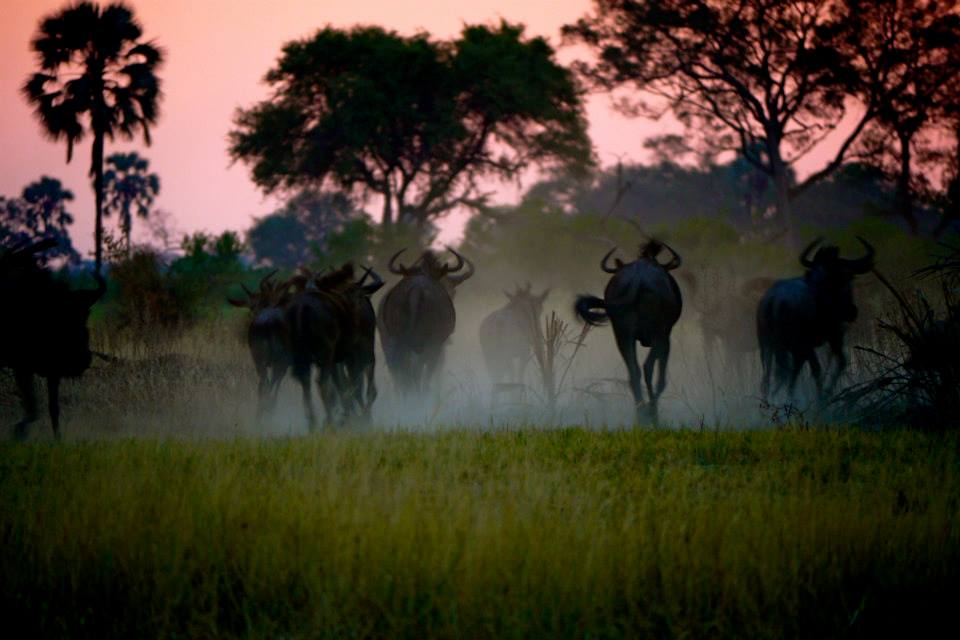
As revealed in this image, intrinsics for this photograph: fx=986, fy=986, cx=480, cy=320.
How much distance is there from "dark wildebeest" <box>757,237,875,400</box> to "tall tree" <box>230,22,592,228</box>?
949 inches

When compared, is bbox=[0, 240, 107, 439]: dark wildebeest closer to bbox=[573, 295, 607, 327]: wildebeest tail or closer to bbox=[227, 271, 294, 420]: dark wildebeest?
bbox=[227, 271, 294, 420]: dark wildebeest

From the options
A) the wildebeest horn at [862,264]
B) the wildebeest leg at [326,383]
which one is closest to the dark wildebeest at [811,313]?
the wildebeest horn at [862,264]

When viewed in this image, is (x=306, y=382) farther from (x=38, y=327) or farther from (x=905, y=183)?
(x=905, y=183)

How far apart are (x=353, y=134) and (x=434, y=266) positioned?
22.8 metres

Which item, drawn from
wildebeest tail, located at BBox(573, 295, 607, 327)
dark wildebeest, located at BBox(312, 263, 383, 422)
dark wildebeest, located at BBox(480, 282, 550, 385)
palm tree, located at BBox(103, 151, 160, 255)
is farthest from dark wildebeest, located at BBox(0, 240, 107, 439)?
palm tree, located at BBox(103, 151, 160, 255)

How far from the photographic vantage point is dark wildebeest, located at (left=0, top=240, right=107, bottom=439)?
31.2 ft

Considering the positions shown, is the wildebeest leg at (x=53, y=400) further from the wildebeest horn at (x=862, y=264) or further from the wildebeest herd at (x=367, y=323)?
the wildebeest horn at (x=862, y=264)

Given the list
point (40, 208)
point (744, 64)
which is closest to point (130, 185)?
point (40, 208)

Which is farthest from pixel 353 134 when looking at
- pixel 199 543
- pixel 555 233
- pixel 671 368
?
pixel 199 543

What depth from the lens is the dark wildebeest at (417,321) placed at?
11.7m

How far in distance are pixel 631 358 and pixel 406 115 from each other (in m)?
25.3

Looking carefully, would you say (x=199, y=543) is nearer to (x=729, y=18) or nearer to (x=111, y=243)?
(x=111, y=243)

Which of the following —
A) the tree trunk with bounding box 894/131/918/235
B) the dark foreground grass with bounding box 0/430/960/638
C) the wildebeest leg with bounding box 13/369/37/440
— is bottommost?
the dark foreground grass with bounding box 0/430/960/638

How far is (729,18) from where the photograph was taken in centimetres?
2959
